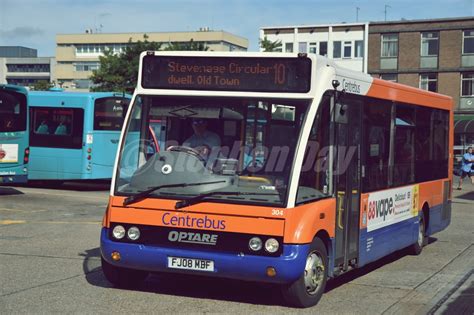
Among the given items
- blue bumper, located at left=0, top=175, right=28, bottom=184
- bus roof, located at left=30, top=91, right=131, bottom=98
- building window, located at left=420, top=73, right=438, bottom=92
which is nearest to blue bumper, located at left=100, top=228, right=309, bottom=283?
blue bumper, located at left=0, top=175, right=28, bottom=184

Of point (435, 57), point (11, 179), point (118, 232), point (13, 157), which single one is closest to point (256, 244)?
point (118, 232)

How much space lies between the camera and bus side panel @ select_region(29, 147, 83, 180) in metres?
22.2

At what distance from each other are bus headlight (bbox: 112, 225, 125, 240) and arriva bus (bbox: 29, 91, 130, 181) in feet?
48.4

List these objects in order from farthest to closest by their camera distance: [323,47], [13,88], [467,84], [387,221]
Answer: [323,47] → [467,84] → [13,88] → [387,221]

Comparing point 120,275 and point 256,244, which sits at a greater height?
point 256,244

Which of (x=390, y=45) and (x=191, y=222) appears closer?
(x=191, y=222)

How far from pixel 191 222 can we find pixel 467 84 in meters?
54.1

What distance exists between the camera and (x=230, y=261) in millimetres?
7254

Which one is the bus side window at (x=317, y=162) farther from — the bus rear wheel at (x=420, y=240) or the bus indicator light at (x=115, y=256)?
the bus rear wheel at (x=420, y=240)

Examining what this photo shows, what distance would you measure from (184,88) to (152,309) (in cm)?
231

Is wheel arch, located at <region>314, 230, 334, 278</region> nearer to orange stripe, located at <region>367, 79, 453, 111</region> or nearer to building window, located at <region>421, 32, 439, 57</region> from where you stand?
orange stripe, located at <region>367, 79, 453, 111</region>

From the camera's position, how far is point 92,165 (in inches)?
877

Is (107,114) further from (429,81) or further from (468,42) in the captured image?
(468,42)

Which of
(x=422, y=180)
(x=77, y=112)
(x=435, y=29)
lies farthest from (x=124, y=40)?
(x=422, y=180)
